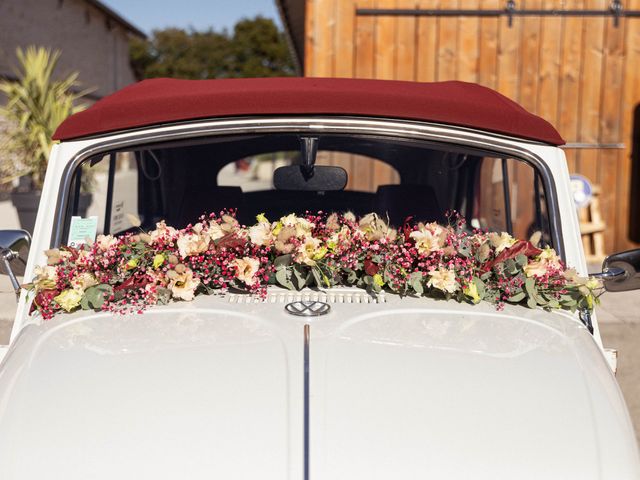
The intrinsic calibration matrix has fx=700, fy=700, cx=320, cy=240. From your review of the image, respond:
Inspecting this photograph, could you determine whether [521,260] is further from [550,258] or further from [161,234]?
[161,234]

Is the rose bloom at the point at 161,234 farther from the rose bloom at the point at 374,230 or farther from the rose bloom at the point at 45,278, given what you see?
the rose bloom at the point at 374,230

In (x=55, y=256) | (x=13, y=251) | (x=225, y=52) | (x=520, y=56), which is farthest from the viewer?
(x=225, y=52)

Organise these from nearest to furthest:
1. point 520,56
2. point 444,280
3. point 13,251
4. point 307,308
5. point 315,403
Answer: point 315,403
point 307,308
point 444,280
point 13,251
point 520,56

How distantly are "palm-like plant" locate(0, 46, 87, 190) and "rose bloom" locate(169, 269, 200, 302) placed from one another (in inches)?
298

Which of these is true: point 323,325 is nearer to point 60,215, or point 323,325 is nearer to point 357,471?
point 357,471

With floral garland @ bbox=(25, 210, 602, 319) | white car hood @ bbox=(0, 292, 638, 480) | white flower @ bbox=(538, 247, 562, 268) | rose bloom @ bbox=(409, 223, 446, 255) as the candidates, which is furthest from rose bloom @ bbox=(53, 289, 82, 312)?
white flower @ bbox=(538, 247, 562, 268)

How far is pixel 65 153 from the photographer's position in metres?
2.26

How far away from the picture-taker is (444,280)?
1952 mm

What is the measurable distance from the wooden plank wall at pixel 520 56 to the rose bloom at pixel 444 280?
5.00 meters

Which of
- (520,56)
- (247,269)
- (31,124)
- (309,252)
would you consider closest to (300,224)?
(309,252)

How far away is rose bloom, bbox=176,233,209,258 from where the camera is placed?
2004 millimetres

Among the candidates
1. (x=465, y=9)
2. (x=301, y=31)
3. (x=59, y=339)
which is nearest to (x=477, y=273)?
(x=59, y=339)

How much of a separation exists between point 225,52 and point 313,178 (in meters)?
42.0

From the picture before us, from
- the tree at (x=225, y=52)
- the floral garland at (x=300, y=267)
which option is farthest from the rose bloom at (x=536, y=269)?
the tree at (x=225, y=52)
